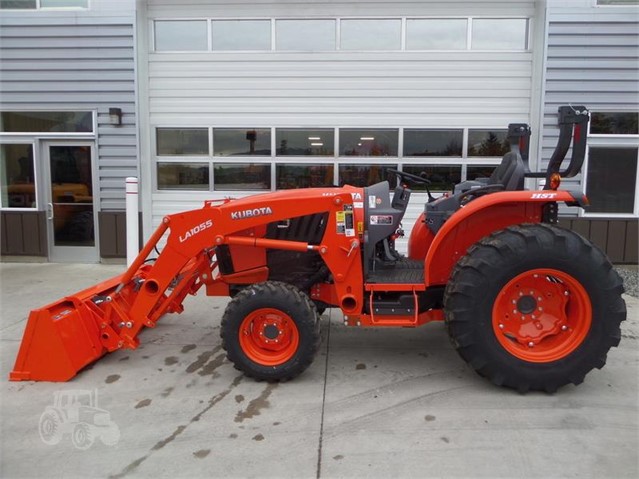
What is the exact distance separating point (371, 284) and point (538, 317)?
121cm

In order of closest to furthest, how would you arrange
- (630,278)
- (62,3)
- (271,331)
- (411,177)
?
(271,331) → (411,177) → (630,278) → (62,3)

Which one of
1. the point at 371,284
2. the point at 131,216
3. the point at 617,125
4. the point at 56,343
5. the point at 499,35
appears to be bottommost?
the point at 56,343

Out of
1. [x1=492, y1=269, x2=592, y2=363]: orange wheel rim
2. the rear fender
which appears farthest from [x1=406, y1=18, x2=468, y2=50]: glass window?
[x1=492, y1=269, x2=592, y2=363]: orange wheel rim

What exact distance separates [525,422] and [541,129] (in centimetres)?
570

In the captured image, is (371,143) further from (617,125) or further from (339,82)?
(617,125)

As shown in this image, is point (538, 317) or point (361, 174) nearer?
point (538, 317)

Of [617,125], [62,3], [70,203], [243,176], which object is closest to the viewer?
[617,125]

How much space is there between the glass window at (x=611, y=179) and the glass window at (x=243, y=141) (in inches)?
203

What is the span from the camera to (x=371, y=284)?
11.8 feet

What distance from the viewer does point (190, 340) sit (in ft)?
14.9

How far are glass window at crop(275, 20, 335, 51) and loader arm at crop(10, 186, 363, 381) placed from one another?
4751 millimetres

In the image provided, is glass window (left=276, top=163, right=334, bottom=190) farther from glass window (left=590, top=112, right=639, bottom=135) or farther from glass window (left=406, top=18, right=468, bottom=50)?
glass window (left=590, top=112, right=639, bottom=135)

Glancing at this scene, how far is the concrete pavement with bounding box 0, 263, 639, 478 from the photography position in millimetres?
2570

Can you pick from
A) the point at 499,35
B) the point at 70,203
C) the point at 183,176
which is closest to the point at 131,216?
the point at 183,176
